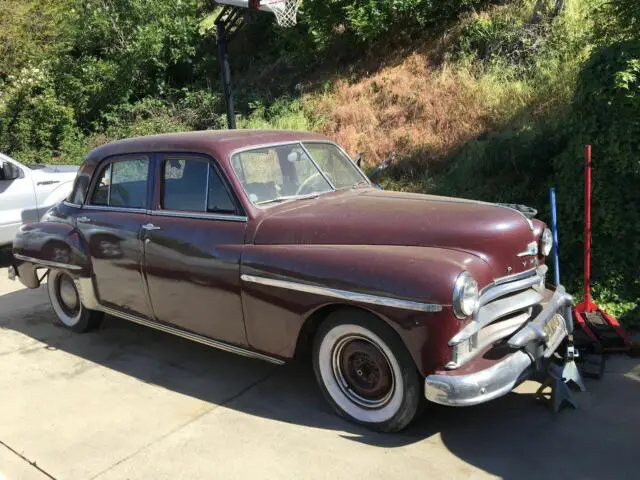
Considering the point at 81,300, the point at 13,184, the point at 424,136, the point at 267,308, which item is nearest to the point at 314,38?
the point at 424,136

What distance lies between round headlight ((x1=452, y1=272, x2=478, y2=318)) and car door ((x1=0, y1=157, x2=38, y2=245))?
710 centimetres

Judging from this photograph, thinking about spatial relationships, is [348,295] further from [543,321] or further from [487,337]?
[543,321]

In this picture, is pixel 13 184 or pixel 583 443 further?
pixel 13 184

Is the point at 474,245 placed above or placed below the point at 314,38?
below

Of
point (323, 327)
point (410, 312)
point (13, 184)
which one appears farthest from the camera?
point (13, 184)

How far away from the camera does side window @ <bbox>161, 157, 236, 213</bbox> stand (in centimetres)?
415

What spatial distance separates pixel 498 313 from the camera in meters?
3.35

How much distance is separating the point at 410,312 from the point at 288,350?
975 mm

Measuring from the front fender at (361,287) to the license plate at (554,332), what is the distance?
63 centimetres

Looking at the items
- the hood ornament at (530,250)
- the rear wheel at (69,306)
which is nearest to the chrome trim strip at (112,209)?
the rear wheel at (69,306)

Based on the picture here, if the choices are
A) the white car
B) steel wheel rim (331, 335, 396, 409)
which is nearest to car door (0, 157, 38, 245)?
the white car

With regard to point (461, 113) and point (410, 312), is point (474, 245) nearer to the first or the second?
point (410, 312)

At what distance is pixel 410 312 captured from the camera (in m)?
3.10

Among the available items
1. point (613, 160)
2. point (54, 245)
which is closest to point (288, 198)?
point (54, 245)
